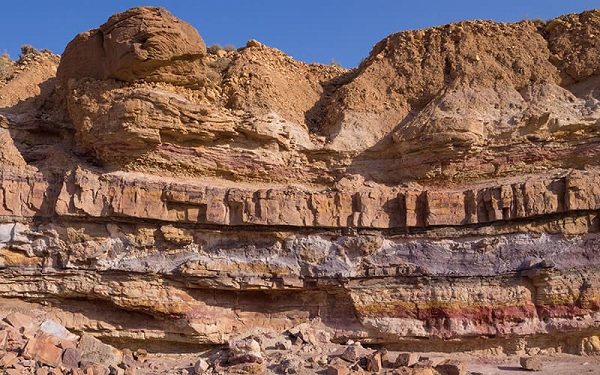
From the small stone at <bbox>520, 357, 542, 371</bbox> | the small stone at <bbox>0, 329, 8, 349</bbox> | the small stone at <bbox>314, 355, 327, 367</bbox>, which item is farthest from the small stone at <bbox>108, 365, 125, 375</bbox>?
the small stone at <bbox>520, 357, 542, 371</bbox>

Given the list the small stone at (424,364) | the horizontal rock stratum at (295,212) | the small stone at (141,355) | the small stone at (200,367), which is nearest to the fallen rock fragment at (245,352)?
the small stone at (200,367)

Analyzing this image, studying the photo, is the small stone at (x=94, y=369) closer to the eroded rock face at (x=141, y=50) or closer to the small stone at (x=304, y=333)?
the small stone at (x=304, y=333)

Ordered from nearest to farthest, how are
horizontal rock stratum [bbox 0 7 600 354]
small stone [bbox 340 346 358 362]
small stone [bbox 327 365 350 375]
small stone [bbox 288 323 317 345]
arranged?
small stone [bbox 327 365 350 375] < small stone [bbox 340 346 358 362] < horizontal rock stratum [bbox 0 7 600 354] < small stone [bbox 288 323 317 345]

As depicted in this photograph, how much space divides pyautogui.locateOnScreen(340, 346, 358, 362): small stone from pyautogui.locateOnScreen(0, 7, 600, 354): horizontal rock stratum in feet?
3.39

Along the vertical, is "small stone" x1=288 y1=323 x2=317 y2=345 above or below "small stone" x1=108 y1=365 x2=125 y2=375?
above

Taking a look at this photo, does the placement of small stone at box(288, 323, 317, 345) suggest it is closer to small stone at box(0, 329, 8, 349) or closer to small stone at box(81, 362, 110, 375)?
small stone at box(81, 362, 110, 375)

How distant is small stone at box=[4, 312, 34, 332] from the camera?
964 cm

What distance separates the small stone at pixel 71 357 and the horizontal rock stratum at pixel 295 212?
4.82ft

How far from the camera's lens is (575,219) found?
398 inches

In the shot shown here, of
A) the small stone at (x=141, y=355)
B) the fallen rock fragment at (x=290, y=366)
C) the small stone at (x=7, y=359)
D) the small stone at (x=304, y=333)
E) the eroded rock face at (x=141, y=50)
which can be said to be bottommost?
the small stone at (x=141, y=355)

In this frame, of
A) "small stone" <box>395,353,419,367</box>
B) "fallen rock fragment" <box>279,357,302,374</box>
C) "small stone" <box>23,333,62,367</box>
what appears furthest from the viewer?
"fallen rock fragment" <box>279,357,302,374</box>

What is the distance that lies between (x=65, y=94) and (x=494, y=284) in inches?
416

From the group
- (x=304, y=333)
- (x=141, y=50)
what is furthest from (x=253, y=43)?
(x=304, y=333)

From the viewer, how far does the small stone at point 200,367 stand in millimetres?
9333
